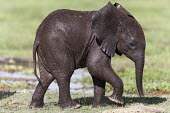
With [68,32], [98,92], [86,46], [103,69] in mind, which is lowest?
[98,92]

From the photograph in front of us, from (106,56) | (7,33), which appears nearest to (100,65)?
(106,56)

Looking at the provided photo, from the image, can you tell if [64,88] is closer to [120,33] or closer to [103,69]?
[103,69]

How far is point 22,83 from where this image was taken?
745 inches

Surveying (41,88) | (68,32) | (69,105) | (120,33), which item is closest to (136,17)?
(120,33)

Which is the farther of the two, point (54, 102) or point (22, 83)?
point (22, 83)

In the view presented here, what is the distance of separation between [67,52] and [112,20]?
143 centimetres

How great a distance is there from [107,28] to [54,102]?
2.78 metres

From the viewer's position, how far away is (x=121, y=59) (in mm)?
26938

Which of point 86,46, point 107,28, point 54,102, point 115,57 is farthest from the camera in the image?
point 115,57

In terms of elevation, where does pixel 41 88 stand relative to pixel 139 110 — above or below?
above

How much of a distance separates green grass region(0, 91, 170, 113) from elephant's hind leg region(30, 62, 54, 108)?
20 centimetres

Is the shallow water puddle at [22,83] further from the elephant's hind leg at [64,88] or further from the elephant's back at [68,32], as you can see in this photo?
the elephant's back at [68,32]

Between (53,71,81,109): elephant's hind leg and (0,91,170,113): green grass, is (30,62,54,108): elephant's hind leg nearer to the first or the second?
(0,91,170,113): green grass

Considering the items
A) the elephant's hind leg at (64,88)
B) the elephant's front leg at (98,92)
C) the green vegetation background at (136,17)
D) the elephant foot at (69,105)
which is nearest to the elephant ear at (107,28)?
the elephant's front leg at (98,92)
